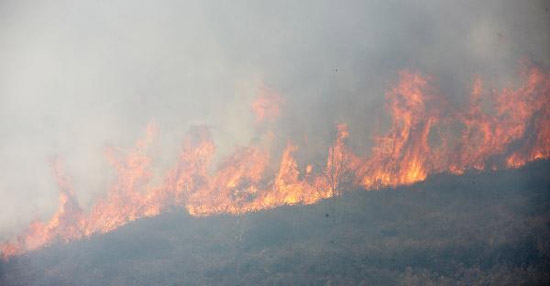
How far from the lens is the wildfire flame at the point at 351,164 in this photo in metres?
30.0

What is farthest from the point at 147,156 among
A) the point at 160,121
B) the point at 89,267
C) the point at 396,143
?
the point at 396,143

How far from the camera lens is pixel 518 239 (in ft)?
66.3

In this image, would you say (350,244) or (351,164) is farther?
(351,164)

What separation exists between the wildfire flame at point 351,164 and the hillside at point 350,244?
1.07 meters

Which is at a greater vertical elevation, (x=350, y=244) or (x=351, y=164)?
(x=351, y=164)

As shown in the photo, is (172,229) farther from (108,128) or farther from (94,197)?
(108,128)

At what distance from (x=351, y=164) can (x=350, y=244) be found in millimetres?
8104

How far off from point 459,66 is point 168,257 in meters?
27.0

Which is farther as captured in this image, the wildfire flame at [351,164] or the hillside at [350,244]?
the wildfire flame at [351,164]

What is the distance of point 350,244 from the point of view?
24.4m

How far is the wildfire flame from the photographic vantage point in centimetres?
3003

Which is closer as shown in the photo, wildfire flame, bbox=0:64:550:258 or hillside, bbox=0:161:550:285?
hillside, bbox=0:161:550:285

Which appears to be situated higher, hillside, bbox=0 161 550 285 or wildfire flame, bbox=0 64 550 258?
wildfire flame, bbox=0 64 550 258

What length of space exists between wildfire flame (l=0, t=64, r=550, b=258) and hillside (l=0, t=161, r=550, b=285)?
1.07 metres
